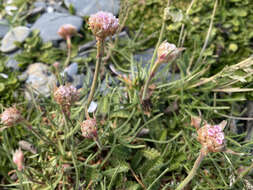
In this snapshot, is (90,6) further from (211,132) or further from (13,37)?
(211,132)

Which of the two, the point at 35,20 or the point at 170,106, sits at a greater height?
the point at 35,20

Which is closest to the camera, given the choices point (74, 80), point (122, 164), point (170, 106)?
point (122, 164)

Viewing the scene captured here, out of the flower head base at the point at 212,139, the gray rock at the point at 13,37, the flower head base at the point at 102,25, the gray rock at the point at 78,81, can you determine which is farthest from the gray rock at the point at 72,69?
the flower head base at the point at 212,139

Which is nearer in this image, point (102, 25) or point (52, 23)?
point (102, 25)

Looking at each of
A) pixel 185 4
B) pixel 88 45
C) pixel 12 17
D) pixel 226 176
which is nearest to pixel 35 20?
pixel 12 17

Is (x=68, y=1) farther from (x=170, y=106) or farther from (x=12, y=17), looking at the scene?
(x=170, y=106)

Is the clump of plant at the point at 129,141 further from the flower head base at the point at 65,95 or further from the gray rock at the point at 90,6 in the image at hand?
the gray rock at the point at 90,6

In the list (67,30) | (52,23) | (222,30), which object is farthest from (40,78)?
(222,30)

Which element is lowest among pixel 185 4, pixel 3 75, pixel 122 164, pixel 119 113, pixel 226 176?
pixel 226 176
